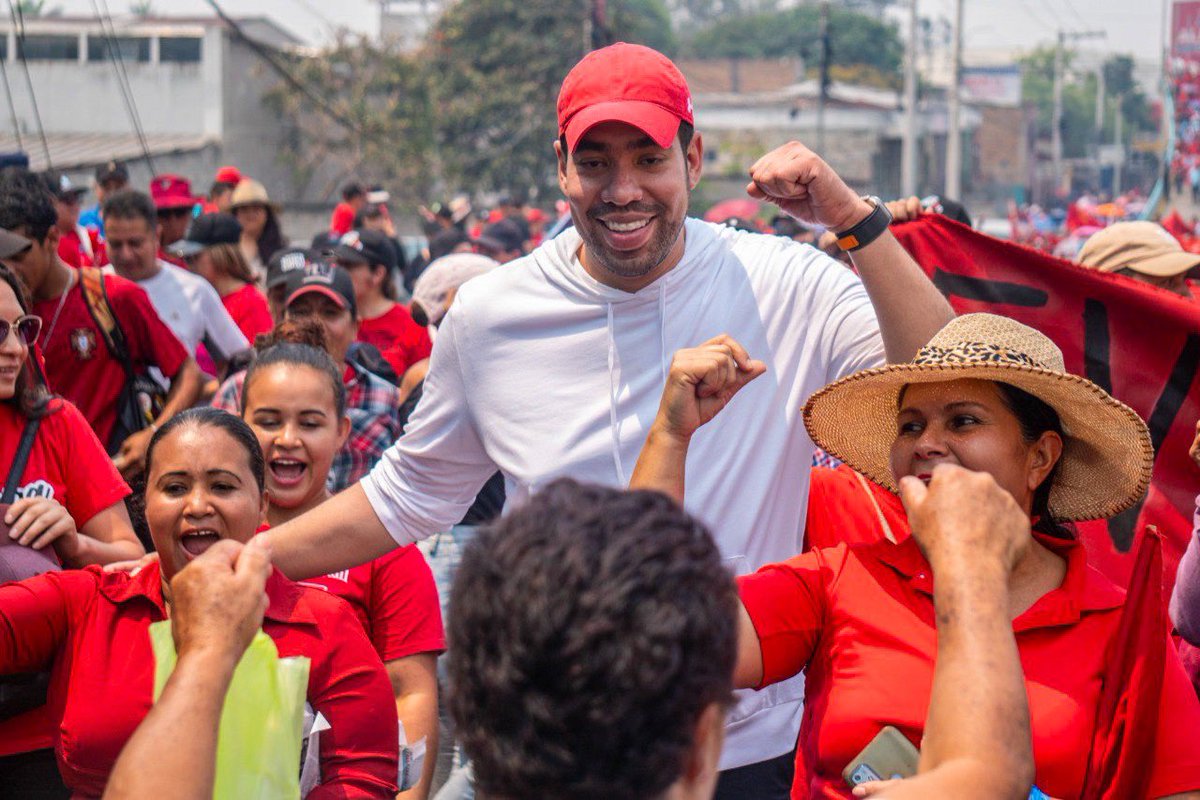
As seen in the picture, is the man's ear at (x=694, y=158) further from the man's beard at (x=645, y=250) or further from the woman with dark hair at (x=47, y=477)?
the woman with dark hair at (x=47, y=477)

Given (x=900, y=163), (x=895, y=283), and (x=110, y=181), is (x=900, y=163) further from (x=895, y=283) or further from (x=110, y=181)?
(x=895, y=283)

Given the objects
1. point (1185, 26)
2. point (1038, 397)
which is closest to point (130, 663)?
point (1038, 397)

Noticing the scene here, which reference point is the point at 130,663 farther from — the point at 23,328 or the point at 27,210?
the point at 27,210

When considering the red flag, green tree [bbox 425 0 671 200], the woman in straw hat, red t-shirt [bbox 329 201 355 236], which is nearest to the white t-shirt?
the woman in straw hat

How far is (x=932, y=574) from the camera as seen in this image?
2.62 m

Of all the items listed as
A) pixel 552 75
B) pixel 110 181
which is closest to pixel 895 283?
pixel 110 181

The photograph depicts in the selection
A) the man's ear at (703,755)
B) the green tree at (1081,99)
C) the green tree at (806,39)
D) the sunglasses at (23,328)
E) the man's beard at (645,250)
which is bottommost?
the green tree at (1081,99)

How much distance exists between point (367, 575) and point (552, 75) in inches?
1559

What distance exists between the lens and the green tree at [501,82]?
137 feet

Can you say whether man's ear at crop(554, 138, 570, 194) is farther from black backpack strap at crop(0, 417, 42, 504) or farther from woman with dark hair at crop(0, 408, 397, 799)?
black backpack strap at crop(0, 417, 42, 504)

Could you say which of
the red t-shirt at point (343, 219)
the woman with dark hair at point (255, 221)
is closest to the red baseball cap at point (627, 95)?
the woman with dark hair at point (255, 221)

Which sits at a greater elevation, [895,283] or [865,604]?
[895,283]

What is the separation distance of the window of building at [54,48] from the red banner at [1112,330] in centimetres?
3951

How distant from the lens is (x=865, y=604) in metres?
2.93
